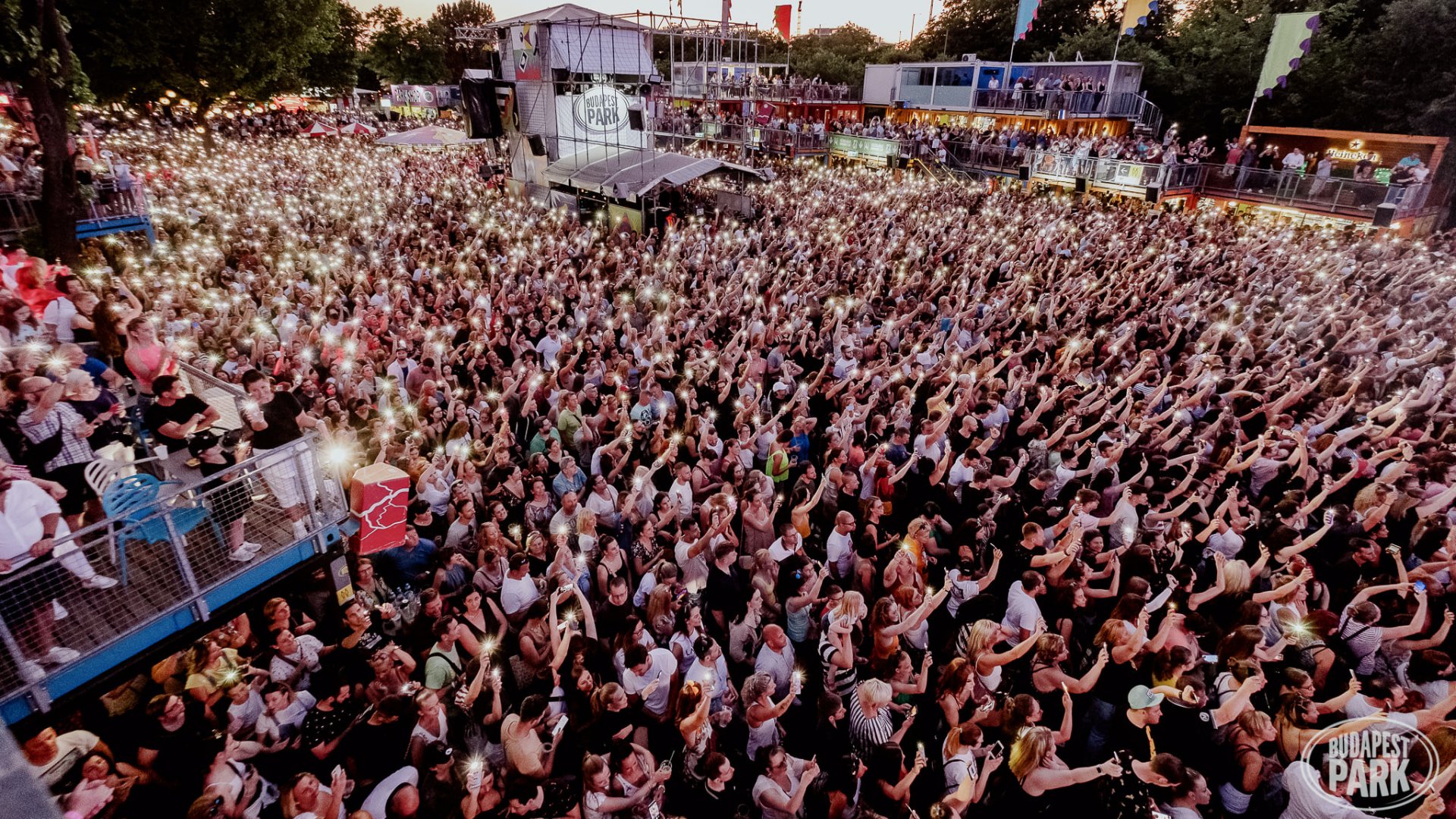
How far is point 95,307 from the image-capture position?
19.6 feet

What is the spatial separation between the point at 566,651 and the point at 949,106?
36.2m

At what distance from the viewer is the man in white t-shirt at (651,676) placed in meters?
4.33

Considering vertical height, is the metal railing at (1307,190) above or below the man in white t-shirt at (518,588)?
above

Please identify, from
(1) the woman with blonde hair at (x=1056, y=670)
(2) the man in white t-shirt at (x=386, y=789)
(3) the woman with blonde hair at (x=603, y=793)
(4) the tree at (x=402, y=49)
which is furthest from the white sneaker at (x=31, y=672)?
(4) the tree at (x=402, y=49)

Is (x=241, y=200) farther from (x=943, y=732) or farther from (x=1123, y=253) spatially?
(x=1123, y=253)

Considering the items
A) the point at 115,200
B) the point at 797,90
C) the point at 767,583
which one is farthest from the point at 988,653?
the point at 797,90

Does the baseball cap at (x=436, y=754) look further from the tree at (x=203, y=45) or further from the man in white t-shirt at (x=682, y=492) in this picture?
the tree at (x=203, y=45)

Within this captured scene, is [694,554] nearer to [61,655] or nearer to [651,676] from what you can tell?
[651,676]

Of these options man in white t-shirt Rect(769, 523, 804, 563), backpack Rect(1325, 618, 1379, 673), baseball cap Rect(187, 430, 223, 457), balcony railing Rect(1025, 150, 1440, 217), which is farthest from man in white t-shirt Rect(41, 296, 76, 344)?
balcony railing Rect(1025, 150, 1440, 217)

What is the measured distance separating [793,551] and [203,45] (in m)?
27.5

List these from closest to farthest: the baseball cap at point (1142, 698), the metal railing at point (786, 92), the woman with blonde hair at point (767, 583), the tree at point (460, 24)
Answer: the baseball cap at point (1142, 698) < the woman with blonde hair at point (767, 583) < the metal railing at point (786, 92) < the tree at point (460, 24)

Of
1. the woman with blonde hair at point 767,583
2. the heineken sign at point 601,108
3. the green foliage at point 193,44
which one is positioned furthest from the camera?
the heineken sign at point 601,108

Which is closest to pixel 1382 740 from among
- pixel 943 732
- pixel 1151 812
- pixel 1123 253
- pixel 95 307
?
pixel 1151 812

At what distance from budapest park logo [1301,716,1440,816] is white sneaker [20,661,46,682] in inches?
276
